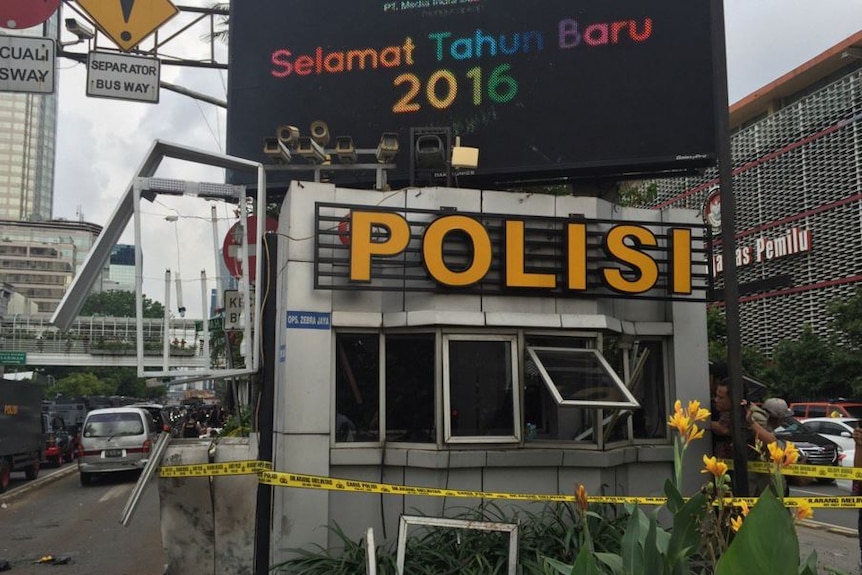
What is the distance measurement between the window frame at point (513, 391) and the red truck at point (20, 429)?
15.6m

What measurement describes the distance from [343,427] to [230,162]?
298 cm

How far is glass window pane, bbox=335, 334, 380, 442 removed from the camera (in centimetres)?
759

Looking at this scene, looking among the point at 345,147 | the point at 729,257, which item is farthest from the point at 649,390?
the point at 345,147

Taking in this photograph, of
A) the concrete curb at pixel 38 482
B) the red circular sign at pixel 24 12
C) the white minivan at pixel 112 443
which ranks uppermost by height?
the red circular sign at pixel 24 12

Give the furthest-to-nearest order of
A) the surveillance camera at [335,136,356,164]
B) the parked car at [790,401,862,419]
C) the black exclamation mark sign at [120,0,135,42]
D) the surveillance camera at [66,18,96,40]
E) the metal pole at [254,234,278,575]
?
1. the parked car at [790,401,862,419]
2. the surveillance camera at [66,18,96,40]
3. the black exclamation mark sign at [120,0,135,42]
4. the surveillance camera at [335,136,356,164]
5. the metal pole at [254,234,278,575]

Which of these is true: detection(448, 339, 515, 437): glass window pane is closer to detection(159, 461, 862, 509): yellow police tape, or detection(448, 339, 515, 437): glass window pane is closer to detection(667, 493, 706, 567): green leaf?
detection(159, 461, 862, 509): yellow police tape

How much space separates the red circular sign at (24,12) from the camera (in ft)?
36.1

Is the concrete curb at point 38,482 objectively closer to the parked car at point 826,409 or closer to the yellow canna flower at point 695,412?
the yellow canna flower at point 695,412

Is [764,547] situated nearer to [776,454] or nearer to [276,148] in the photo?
[776,454]

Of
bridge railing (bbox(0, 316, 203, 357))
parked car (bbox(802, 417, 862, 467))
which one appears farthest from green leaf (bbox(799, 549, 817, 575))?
bridge railing (bbox(0, 316, 203, 357))

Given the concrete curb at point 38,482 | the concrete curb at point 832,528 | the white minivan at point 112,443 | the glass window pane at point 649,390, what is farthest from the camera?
the white minivan at point 112,443

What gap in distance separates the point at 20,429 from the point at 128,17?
13159 millimetres

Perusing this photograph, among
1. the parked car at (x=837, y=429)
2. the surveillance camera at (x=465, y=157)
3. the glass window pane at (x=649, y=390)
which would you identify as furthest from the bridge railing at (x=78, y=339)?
the glass window pane at (x=649, y=390)

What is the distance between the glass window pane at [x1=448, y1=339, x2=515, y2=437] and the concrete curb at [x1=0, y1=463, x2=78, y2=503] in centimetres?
1444
